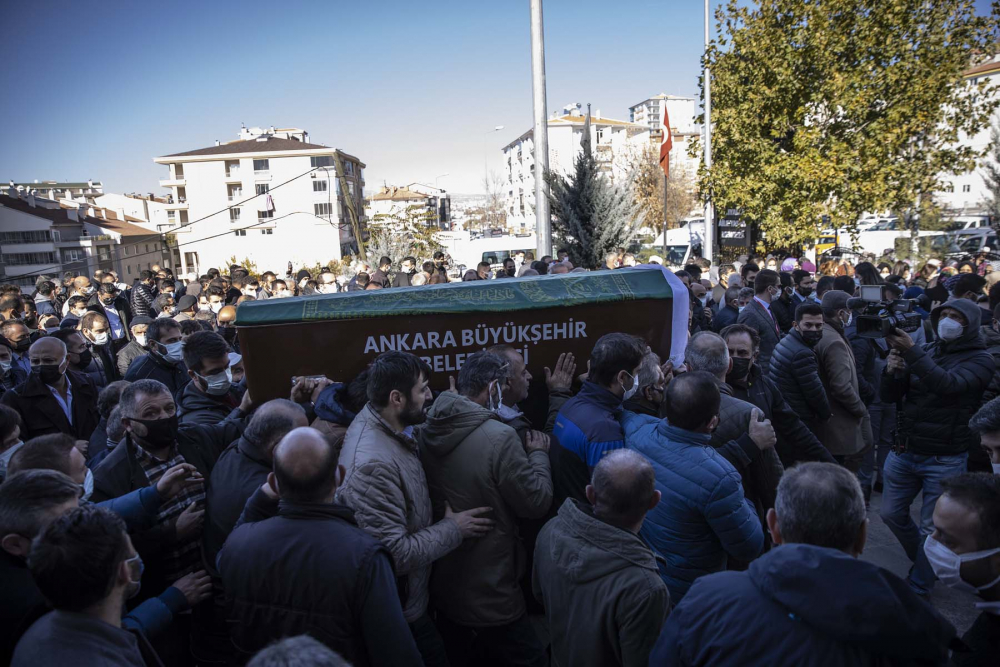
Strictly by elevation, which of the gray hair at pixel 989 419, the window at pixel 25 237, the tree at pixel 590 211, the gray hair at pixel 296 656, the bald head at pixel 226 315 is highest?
the window at pixel 25 237

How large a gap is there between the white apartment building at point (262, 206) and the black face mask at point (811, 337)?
187 ft

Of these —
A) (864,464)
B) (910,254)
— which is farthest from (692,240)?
(864,464)

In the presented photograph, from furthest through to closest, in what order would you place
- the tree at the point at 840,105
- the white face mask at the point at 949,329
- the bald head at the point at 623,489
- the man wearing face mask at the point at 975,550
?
the tree at the point at 840,105 → the white face mask at the point at 949,329 → the bald head at the point at 623,489 → the man wearing face mask at the point at 975,550

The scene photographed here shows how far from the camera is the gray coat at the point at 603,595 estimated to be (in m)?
2.38

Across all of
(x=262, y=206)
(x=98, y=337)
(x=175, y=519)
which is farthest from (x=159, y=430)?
(x=262, y=206)

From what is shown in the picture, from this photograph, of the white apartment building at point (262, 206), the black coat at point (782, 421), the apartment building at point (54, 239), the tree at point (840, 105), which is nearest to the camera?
the black coat at point (782, 421)

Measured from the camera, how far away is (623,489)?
242cm

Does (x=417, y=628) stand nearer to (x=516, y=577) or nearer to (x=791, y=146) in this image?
(x=516, y=577)

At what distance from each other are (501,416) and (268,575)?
61.1 inches

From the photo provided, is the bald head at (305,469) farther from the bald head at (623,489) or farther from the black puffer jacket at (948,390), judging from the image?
the black puffer jacket at (948,390)

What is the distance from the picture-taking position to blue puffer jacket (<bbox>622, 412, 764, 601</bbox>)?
2.87m

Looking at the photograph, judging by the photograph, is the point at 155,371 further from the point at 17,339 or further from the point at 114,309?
the point at 114,309

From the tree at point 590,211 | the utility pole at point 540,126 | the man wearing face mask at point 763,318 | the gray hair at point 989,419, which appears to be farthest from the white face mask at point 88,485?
the tree at point 590,211

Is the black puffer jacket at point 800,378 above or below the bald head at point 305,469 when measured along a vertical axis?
below
